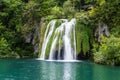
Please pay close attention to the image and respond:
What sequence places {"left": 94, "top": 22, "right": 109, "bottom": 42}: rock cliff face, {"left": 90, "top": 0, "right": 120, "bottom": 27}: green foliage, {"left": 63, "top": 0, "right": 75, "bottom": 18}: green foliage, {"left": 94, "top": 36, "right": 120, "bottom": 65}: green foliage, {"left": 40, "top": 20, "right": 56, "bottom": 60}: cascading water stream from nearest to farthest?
{"left": 94, "top": 36, "right": 120, "bottom": 65}: green foliage → {"left": 94, "top": 22, "right": 109, "bottom": 42}: rock cliff face → {"left": 90, "top": 0, "right": 120, "bottom": 27}: green foliage → {"left": 40, "top": 20, "right": 56, "bottom": 60}: cascading water stream → {"left": 63, "top": 0, "right": 75, "bottom": 18}: green foliage

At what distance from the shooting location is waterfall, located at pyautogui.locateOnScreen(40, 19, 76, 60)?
146 feet

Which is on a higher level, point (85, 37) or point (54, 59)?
point (85, 37)

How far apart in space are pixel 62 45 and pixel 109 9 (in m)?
8.39

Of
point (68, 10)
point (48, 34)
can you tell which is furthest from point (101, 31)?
point (68, 10)

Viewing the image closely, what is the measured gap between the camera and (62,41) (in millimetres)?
45250

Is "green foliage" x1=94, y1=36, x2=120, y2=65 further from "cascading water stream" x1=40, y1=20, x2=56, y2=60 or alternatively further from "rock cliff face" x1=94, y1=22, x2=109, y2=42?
"cascading water stream" x1=40, y1=20, x2=56, y2=60

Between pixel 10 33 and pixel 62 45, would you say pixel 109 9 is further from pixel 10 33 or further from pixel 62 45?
pixel 10 33

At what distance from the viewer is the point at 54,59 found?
Answer: 4444 centimetres

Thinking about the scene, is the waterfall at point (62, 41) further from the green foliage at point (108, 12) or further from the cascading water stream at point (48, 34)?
the green foliage at point (108, 12)

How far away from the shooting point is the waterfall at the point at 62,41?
44.4 m

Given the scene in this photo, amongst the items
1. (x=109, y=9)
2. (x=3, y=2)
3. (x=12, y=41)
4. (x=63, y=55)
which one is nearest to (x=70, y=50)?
(x=63, y=55)

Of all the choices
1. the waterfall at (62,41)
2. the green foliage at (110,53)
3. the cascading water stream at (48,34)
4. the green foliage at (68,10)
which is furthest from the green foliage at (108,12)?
the green foliage at (110,53)

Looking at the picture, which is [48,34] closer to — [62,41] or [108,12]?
[62,41]

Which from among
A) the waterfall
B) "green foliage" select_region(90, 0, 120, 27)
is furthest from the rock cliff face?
the waterfall
